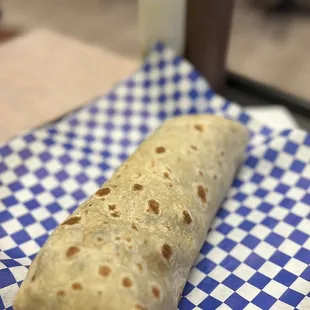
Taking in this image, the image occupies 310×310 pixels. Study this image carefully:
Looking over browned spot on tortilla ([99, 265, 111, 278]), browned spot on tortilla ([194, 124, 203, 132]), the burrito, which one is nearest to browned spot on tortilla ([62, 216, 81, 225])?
the burrito

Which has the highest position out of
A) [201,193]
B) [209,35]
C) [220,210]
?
[209,35]

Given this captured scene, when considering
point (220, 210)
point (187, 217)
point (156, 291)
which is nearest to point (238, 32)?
point (220, 210)

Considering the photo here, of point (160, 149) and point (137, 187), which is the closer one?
point (137, 187)

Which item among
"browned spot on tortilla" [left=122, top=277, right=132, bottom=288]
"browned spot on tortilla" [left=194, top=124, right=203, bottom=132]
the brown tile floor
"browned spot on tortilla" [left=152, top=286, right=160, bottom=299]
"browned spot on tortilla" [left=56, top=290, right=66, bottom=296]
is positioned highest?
"browned spot on tortilla" [left=122, top=277, right=132, bottom=288]

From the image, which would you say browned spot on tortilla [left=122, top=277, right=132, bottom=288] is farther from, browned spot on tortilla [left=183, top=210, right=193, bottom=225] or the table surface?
the table surface

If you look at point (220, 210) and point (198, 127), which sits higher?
point (198, 127)

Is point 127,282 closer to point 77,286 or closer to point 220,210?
point 77,286
